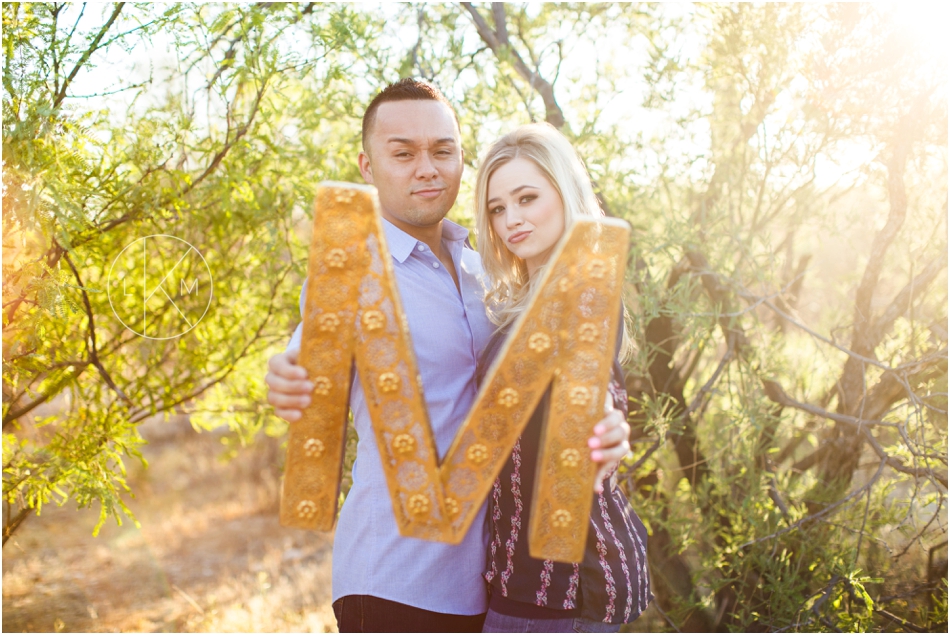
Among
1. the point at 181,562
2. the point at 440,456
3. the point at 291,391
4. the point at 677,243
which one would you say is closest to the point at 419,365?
the point at 440,456

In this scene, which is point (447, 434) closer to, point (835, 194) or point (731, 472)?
point (731, 472)

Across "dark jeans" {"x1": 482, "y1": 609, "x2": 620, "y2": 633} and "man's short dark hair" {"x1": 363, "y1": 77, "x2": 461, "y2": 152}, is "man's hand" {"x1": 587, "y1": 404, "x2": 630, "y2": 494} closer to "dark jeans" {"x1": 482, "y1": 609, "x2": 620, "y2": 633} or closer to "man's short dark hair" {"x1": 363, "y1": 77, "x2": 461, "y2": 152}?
"dark jeans" {"x1": 482, "y1": 609, "x2": 620, "y2": 633}

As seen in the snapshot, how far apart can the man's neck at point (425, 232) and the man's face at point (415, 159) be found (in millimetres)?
15

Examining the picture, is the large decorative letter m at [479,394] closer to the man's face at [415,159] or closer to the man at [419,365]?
the man at [419,365]

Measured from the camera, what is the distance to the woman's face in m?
1.96

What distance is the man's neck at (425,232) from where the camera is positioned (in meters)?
2.26

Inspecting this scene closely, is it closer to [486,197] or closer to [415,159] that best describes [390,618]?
[486,197]

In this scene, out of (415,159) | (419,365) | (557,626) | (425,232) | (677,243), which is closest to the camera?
(557,626)

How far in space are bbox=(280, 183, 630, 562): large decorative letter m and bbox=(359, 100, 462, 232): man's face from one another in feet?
2.32

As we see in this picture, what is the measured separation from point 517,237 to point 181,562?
4.89 metres

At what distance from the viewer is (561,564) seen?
6.13ft

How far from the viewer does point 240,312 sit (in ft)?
12.1

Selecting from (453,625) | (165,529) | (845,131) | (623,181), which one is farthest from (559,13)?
(165,529)

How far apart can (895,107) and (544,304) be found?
276cm
